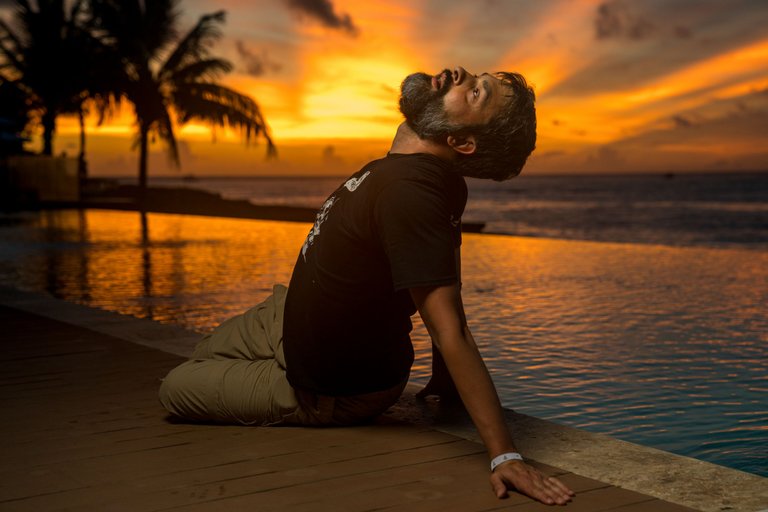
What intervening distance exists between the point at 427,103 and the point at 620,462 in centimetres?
117

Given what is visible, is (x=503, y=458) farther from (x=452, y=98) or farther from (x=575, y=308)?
(x=575, y=308)

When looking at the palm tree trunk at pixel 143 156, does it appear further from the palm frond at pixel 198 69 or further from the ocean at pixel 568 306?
the ocean at pixel 568 306

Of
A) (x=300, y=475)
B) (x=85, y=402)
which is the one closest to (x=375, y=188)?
(x=300, y=475)

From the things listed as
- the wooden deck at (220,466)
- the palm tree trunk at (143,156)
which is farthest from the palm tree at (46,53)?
the wooden deck at (220,466)

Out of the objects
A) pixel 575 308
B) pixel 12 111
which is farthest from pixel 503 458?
pixel 12 111

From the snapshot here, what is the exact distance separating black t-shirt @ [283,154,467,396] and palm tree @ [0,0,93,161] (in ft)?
88.2

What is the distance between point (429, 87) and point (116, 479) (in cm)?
139

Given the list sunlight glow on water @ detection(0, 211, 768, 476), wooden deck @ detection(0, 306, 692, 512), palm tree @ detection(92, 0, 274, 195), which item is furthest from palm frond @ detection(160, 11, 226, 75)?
wooden deck @ detection(0, 306, 692, 512)

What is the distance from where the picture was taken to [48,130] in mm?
29766

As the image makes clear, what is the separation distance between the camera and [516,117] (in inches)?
98.3

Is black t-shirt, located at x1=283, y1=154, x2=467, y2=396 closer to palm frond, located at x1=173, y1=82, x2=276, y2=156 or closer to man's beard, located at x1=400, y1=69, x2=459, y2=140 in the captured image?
man's beard, located at x1=400, y1=69, x2=459, y2=140

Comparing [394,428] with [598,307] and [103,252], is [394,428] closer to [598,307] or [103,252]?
[598,307]

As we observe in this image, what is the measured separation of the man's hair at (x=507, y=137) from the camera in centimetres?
249

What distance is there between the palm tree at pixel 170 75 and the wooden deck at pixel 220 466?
21204 millimetres
